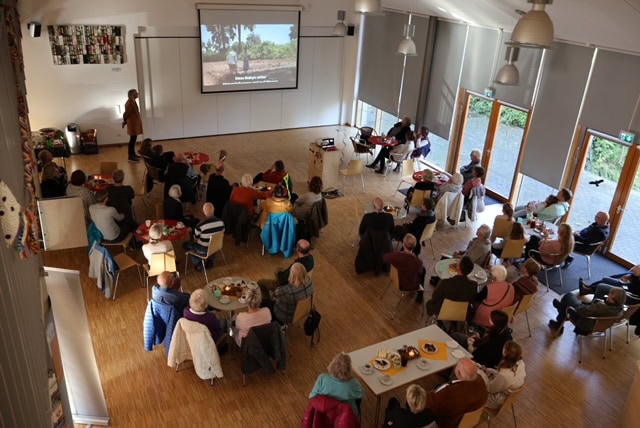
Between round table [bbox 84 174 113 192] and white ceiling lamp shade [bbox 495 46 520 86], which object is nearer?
white ceiling lamp shade [bbox 495 46 520 86]

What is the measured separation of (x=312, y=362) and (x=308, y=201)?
3.08 metres

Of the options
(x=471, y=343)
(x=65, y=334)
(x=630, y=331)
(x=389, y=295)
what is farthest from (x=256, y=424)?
(x=630, y=331)

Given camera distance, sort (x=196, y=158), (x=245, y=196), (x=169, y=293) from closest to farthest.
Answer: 1. (x=169, y=293)
2. (x=245, y=196)
3. (x=196, y=158)

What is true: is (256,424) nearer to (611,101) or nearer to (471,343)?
(471,343)

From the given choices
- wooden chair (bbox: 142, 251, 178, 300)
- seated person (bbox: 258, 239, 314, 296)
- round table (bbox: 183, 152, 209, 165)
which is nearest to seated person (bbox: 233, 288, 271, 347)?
seated person (bbox: 258, 239, 314, 296)

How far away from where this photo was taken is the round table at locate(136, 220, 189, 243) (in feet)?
24.9

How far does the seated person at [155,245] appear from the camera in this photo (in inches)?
285

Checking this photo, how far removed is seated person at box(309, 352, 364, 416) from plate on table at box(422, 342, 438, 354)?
1069 mm

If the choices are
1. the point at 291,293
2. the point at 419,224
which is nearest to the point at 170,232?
the point at 291,293

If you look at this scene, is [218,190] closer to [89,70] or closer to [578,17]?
[89,70]

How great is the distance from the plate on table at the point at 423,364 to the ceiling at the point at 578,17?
491 cm

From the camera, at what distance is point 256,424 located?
5.74 metres

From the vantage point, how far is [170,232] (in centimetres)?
780

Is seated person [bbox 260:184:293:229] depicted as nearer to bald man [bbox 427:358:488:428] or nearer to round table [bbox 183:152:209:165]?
round table [bbox 183:152:209:165]
